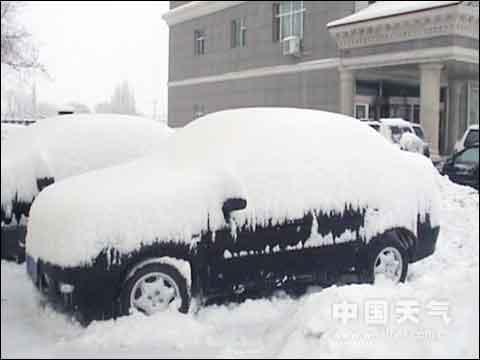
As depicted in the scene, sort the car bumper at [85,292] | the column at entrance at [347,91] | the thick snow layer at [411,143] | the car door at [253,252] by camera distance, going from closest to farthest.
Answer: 1. the car bumper at [85,292]
2. the car door at [253,252]
3. the thick snow layer at [411,143]
4. the column at entrance at [347,91]

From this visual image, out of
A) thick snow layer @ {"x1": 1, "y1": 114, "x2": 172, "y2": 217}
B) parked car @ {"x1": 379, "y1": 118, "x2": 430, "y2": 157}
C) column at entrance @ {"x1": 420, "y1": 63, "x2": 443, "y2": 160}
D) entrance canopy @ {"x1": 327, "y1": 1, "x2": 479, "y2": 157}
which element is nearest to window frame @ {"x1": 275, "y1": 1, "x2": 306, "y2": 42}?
entrance canopy @ {"x1": 327, "y1": 1, "x2": 479, "y2": 157}

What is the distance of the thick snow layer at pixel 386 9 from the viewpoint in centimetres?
1689

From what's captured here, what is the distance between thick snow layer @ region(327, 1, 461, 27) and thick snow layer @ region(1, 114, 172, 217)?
13154mm

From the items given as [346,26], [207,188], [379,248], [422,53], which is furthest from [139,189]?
[346,26]

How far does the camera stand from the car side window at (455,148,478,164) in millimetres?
11922

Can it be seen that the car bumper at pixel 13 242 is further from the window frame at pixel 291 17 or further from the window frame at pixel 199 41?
the window frame at pixel 199 41

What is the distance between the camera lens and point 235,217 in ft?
13.9

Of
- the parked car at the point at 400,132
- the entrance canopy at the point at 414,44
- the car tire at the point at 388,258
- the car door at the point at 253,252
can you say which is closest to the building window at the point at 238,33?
the entrance canopy at the point at 414,44

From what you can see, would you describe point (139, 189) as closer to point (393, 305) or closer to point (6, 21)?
point (393, 305)

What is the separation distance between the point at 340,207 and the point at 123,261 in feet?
5.96

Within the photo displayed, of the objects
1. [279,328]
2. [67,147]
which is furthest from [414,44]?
[279,328]

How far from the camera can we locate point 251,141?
4.61m

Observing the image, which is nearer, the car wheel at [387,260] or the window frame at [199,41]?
the car wheel at [387,260]

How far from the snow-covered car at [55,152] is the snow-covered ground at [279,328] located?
82 centimetres
